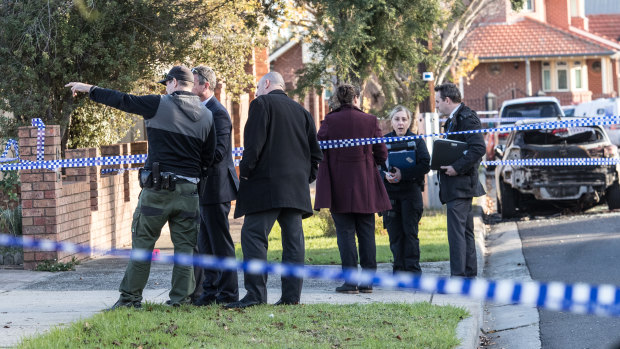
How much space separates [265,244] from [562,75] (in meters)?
43.6

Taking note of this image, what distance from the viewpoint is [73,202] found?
35.2ft

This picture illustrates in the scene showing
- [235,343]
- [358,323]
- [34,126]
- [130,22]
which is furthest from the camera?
[130,22]

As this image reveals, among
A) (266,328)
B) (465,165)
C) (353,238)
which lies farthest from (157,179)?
(465,165)

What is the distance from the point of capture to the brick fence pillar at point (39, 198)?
10109mm

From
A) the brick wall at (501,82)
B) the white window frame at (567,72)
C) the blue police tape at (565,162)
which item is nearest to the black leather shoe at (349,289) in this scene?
the blue police tape at (565,162)

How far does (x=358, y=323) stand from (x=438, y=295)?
1681mm

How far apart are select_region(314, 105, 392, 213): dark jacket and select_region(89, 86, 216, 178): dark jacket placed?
63.5 inches

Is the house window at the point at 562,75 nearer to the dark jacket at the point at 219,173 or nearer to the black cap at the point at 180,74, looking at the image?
the dark jacket at the point at 219,173

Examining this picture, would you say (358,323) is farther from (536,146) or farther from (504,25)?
(504,25)

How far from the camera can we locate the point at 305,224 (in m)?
15.2

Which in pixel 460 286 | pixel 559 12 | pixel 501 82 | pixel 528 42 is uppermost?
pixel 559 12

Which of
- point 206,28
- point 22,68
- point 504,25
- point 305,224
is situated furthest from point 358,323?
point 504,25

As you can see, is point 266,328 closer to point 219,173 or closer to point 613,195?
point 219,173

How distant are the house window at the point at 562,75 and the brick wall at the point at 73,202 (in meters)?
38.9
